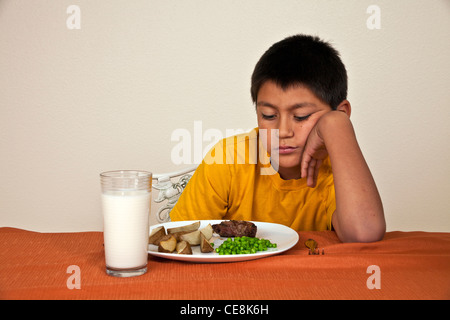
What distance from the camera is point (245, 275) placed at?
740 millimetres

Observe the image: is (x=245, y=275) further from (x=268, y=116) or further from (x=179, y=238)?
(x=268, y=116)

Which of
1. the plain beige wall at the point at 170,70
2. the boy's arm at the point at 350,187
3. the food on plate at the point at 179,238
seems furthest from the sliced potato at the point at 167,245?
the plain beige wall at the point at 170,70

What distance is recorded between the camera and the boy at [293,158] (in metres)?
1.11

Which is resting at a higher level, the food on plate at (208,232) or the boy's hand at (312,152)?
the boy's hand at (312,152)

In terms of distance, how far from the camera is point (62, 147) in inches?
89.2

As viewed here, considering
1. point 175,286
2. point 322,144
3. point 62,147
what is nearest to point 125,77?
point 62,147

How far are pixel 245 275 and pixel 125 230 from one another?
0.21 metres

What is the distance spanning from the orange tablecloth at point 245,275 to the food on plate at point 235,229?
105 millimetres

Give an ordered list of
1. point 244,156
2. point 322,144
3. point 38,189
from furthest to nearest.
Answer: point 38,189 < point 244,156 < point 322,144

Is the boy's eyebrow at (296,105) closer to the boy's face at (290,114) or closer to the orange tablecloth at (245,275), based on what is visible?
the boy's face at (290,114)

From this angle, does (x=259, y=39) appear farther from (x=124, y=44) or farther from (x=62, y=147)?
(x=62, y=147)

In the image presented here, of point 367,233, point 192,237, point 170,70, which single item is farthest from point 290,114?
point 170,70

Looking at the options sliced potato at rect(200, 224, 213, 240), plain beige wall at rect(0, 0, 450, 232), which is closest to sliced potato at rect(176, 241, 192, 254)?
sliced potato at rect(200, 224, 213, 240)
